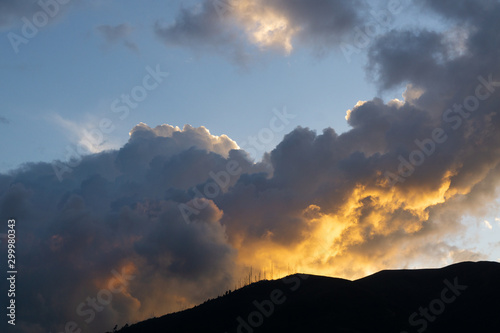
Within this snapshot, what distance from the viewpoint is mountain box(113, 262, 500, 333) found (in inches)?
5645

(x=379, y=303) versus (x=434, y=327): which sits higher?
(x=379, y=303)

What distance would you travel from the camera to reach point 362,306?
151 metres

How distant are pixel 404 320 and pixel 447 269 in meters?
45.5

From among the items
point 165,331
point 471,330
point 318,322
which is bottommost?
point 471,330

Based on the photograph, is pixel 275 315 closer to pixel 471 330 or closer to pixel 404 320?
pixel 404 320

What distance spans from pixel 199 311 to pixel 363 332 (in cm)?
8016

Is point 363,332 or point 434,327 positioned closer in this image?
point 363,332

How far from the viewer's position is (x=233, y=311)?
594ft

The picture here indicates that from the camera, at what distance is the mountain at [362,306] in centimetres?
14338

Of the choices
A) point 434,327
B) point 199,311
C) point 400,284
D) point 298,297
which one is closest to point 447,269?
point 400,284

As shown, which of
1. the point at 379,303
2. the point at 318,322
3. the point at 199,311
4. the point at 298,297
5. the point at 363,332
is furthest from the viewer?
the point at 199,311

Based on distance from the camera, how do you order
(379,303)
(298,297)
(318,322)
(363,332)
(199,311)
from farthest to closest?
(199,311) → (298,297) → (379,303) → (318,322) → (363,332)

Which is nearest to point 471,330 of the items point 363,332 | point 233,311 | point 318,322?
point 363,332

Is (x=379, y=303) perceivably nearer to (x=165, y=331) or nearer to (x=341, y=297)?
(x=341, y=297)
